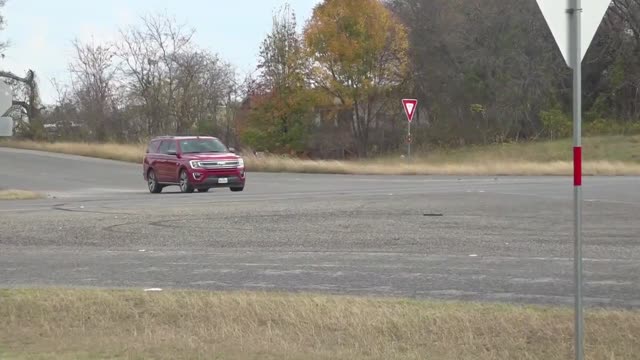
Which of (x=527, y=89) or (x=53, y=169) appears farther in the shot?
(x=527, y=89)

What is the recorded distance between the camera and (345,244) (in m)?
12.7

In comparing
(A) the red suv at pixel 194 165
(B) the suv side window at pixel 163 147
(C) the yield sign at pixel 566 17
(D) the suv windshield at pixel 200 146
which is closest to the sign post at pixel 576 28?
(C) the yield sign at pixel 566 17

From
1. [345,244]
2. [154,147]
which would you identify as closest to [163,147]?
[154,147]

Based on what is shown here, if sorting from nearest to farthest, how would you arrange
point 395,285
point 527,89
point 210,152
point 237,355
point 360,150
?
point 237,355, point 395,285, point 210,152, point 527,89, point 360,150

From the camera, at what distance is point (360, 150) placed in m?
57.6

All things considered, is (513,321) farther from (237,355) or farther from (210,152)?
(210,152)

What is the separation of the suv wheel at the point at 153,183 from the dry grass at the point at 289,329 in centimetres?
1967

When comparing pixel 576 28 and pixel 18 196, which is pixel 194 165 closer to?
pixel 18 196

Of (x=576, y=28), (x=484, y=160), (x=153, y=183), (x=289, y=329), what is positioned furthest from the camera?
(x=484, y=160)

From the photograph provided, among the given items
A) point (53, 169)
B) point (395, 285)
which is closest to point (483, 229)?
point (395, 285)

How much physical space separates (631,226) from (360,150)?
4381cm

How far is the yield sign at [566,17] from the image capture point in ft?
16.8

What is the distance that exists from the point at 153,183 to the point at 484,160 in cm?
2140

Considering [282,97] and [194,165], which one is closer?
[194,165]
